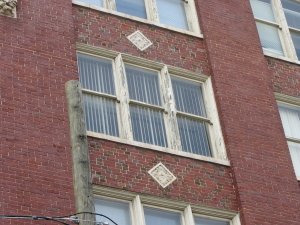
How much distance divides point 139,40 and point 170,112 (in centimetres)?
193

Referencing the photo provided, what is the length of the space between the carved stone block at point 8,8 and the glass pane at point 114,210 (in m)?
4.46

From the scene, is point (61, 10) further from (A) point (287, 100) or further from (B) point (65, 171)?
(A) point (287, 100)

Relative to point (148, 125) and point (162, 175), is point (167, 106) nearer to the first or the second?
point (148, 125)

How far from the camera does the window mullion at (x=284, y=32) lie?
19875 millimetres

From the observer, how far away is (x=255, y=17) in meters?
20.2

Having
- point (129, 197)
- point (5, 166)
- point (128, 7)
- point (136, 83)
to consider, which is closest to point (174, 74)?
point (136, 83)

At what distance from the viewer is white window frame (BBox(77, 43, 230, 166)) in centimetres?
1555

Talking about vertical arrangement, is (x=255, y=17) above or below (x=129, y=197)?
above

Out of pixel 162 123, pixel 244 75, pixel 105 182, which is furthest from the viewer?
pixel 244 75

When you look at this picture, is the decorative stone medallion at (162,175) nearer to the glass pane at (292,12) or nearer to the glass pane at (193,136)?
the glass pane at (193,136)

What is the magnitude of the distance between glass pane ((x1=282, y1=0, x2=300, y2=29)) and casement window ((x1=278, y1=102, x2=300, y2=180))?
3210mm

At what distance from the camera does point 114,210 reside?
14.2 m

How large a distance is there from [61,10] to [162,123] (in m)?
3.32

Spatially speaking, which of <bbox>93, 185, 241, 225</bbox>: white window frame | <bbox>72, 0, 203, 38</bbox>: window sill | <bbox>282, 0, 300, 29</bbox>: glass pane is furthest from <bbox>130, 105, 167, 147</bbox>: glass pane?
<bbox>282, 0, 300, 29</bbox>: glass pane
